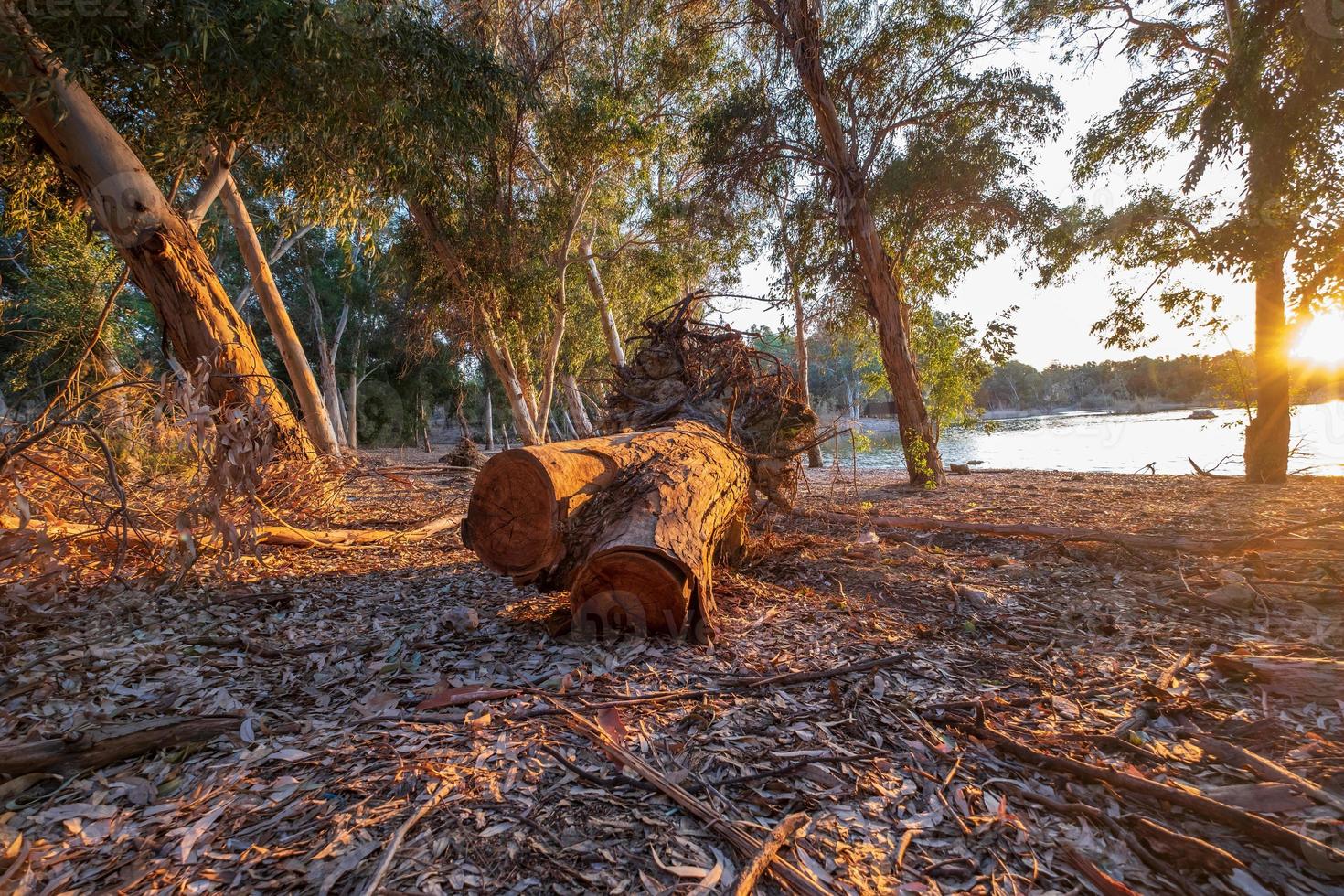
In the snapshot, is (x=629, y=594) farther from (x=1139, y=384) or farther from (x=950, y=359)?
(x=1139, y=384)

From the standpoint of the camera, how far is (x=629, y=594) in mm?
2539

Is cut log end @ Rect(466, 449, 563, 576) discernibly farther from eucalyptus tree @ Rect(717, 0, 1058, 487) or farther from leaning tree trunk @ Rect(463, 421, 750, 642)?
eucalyptus tree @ Rect(717, 0, 1058, 487)

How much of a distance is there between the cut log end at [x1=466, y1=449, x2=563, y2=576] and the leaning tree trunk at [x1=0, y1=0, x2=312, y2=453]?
221cm

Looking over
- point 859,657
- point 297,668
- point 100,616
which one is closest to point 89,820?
point 297,668

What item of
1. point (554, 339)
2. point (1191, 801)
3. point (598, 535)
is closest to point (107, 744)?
point (598, 535)

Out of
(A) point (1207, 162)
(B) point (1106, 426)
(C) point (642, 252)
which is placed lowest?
(B) point (1106, 426)

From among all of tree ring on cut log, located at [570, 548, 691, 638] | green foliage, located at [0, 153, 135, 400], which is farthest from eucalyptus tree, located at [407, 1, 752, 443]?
tree ring on cut log, located at [570, 548, 691, 638]

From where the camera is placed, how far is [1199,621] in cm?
287

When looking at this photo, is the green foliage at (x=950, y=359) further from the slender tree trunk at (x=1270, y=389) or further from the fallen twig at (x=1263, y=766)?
the fallen twig at (x=1263, y=766)

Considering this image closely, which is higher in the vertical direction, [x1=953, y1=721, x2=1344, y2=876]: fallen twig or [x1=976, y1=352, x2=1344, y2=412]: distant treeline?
[x1=976, y1=352, x2=1344, y2=412]: distant treeline

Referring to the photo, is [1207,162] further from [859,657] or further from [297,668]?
[297,668]

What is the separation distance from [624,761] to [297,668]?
1.59m

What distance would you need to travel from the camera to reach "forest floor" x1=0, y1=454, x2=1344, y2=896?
1327 mm

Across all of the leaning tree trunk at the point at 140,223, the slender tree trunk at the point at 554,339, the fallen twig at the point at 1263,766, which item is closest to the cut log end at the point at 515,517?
the leaning tree trunk at the point at 140,223
